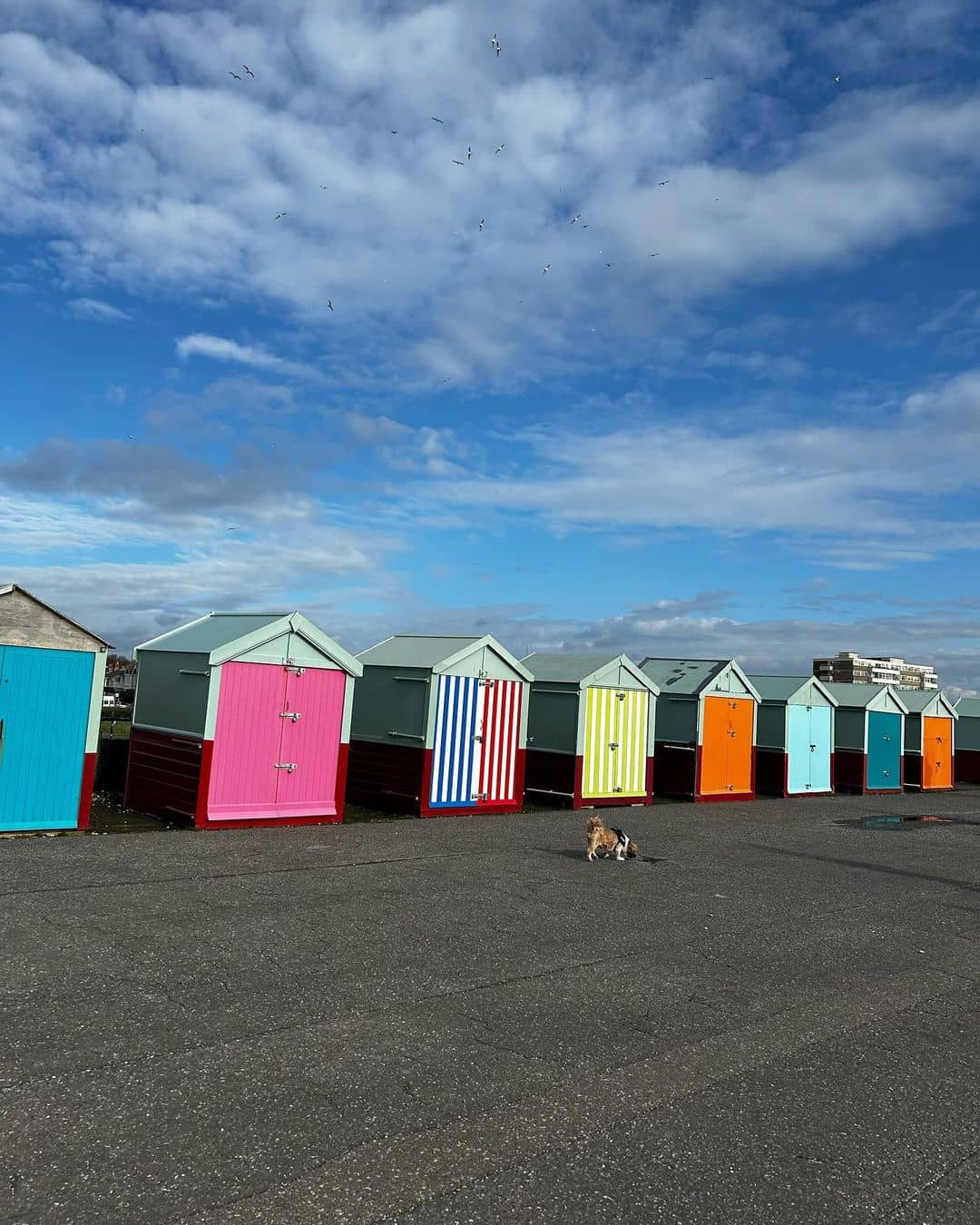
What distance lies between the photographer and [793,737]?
24312 millimetres

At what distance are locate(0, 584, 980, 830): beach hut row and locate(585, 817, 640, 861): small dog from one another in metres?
4.35

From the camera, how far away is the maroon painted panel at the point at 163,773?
1349 cm

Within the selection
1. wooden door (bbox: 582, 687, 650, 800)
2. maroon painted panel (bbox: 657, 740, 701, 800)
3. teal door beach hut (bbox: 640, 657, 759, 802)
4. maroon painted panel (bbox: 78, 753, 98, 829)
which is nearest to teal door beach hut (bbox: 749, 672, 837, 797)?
teal door beach hut (bbox: 640, 657, 759, 802)

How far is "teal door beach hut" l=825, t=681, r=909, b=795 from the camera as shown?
88.6 ft

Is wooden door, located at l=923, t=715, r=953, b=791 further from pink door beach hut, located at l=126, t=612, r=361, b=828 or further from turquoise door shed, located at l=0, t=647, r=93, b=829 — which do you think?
turquoise door shed, located at l=0, t=647, r=93, b=829

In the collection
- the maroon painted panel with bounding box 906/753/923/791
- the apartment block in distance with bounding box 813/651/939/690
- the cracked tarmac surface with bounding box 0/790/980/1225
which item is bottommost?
the cracked tarmac surface with bounding box 0/790/980/1225

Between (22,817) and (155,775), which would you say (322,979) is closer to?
(22,817)

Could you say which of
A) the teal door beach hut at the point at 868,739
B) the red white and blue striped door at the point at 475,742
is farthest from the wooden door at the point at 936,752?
the red white and blue striped door at the point at 475,742

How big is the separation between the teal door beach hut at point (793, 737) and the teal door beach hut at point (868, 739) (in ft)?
5.90

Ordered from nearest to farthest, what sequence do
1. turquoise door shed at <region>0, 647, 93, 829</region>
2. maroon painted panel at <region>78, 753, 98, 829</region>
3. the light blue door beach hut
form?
1. turquoise door shed at <region>0, 647, 93, 829</region>
2. maroon painted panel at <region>78, 753, 98, 829</region>
3. the light blue door beach hut

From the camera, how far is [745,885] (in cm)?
1125

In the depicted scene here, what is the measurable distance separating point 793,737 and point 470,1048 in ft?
66.9

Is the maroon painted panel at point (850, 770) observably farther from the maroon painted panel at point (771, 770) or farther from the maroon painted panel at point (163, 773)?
the maroon painted panel at point (163, 773)

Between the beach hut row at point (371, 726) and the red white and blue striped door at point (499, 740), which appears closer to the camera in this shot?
the beach hut row at point (371, 726)
